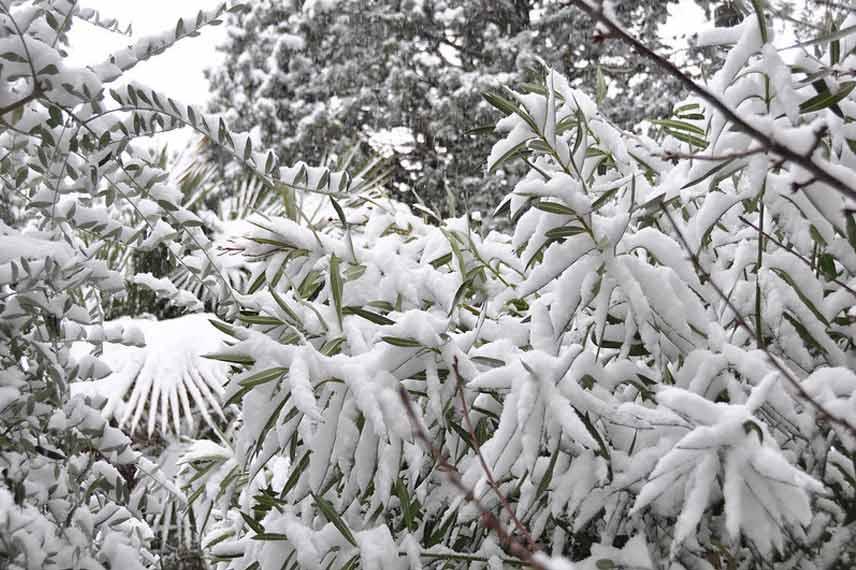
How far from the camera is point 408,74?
756cm

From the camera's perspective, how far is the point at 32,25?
1034mm

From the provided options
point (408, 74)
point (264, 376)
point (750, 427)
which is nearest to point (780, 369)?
point (750, 427)

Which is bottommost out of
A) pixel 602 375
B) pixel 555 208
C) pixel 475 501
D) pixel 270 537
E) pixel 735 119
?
pixel 270 537

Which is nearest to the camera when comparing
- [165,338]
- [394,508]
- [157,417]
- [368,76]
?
[394,508]

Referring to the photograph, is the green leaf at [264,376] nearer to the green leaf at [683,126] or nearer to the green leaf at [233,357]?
the green leaf at [233,357]

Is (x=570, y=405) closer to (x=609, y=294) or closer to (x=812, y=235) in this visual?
(x=609, y=294)

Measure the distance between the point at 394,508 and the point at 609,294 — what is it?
55 cm

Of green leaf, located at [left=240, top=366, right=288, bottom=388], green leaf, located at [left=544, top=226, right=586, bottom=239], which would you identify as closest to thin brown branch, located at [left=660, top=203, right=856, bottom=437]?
green leaf, located at [left=544, top=226, right=586, bottom=239]

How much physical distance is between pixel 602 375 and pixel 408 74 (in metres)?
6.93

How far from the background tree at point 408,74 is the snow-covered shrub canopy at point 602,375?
5.98 meters

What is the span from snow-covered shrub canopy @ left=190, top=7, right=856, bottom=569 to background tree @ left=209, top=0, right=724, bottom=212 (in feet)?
19.6

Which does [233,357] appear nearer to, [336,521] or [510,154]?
[336,521]

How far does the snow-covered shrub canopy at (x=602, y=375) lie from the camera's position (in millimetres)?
844

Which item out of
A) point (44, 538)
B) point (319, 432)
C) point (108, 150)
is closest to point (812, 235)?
point (319, 432)
